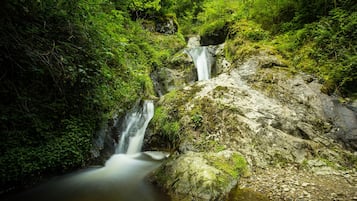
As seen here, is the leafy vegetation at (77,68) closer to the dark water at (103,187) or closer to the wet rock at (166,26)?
the dark water at (103,187)

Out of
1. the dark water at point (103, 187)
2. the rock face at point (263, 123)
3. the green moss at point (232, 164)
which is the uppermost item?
the rock face at point (263, 123)

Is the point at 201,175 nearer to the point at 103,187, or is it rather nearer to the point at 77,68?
the point at 103,187

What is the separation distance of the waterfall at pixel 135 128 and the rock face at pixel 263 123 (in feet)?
1.70

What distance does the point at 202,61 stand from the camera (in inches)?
435

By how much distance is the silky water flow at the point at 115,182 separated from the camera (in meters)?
4.07

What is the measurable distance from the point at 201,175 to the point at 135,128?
3.54 metres

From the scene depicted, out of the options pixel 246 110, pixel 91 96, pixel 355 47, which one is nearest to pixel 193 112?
pixel 246 110

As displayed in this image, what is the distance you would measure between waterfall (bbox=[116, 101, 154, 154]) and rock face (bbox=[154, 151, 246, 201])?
2101mm

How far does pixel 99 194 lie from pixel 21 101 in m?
2.19

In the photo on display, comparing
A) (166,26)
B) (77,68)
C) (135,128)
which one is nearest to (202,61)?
(166,26)

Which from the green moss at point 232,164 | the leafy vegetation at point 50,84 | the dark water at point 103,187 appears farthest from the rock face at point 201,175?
the leafy vegetation at point 50,84

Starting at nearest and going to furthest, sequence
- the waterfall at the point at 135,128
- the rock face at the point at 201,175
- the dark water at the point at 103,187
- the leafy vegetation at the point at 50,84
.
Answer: the leafy vegetation at the point at 50,84, the rock face at the point at 201,175, the dark water at the point at 103,187, the waterfall at the point at 135,128

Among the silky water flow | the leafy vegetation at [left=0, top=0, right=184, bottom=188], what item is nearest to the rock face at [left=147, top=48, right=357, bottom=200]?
the silky water flow

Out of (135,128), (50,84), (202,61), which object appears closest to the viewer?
(50,84)
